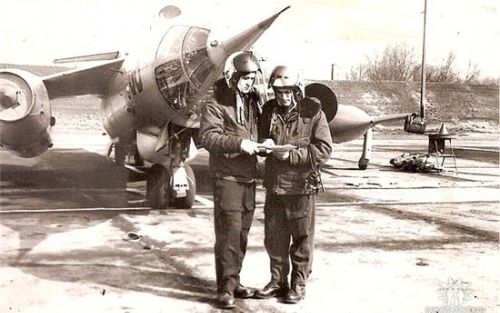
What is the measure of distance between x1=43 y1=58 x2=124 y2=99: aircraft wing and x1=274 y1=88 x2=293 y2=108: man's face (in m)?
6.34

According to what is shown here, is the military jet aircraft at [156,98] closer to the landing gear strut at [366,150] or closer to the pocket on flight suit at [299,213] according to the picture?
the pocket on flight suit at [299,213]

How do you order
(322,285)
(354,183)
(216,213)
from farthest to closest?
(354,183)
(322,285)
(216,213)

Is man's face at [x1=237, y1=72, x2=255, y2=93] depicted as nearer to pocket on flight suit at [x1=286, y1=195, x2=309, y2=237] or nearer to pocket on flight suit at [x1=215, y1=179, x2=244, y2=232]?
pocket on flight suit at [x1=215, y1=179, x2=244, y2=232]

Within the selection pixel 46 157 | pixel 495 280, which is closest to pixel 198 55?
pixel 495 280

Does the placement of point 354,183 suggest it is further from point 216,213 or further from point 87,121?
point 87,121

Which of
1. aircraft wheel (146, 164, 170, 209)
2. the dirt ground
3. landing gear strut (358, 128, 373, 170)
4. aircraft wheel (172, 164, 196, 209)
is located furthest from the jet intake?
landing gear strut (358, 128, 373, 170)

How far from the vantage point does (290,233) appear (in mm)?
5402

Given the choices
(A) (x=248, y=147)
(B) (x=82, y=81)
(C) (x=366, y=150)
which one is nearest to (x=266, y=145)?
(A) (x=248, y=147)

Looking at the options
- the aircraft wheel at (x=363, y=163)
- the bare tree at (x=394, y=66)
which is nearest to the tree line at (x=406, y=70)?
the bare tree at (x=394, y=66)

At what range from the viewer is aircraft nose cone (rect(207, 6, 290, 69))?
7.66 meters

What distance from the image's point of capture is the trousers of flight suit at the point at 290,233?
17.4ft

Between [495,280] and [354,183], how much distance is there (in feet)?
27.7

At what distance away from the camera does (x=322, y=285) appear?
5.85m

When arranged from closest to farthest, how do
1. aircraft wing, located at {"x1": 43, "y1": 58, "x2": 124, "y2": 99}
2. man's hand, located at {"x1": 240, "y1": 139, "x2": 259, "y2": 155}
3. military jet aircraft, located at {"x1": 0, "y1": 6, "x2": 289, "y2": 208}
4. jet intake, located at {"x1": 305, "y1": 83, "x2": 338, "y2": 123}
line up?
man's hand, located at {"x1": 240, "y1": 139, "x2": 259, "y2": 155}, military jet aircraft, located at {"x1": 0, "y1": 6, "x2": 289, "y2": 208}, aircraft wing, located at {"x1": 43, "y1": 58, "x2": 124, "y2": 99}, jet intake, located at {"x1": 305, "y1": 83, "x2": 338, "y2": 123}
